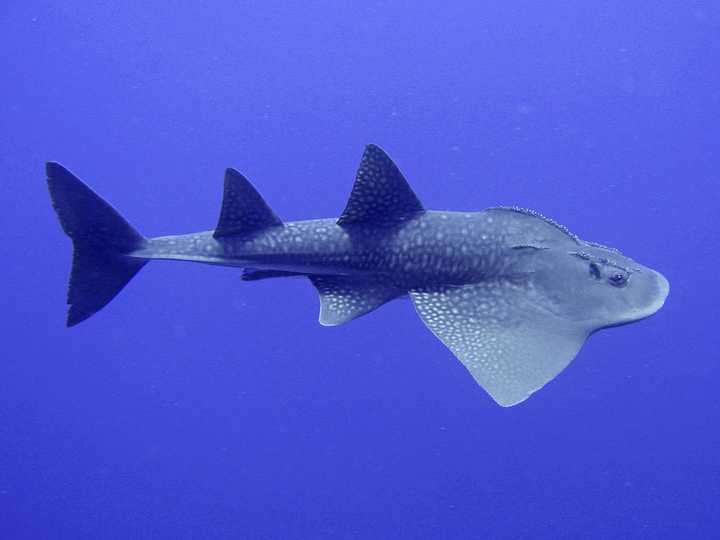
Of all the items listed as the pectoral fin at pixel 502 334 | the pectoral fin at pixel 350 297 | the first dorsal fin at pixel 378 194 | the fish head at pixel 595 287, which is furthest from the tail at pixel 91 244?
the fish head at pixel 595 287

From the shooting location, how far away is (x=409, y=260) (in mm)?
4730

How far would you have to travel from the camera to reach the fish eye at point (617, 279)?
4.59m

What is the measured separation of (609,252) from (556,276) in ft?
1.93

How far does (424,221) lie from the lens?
479 centimetres

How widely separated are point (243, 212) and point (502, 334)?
2.23m

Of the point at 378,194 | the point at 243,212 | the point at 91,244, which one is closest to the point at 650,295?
the point at 378,194

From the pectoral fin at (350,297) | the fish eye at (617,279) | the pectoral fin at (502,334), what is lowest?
the pectoral fin at (502,334)

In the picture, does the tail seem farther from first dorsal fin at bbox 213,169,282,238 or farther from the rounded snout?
the rounded snout

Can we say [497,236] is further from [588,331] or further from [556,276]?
[588,331]

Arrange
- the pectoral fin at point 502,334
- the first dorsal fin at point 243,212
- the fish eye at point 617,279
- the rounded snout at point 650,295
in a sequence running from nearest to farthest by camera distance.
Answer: the pectoral fin at point 502,334 < the rounded snout at point 650,295 < the fish eye at point 617,279 < the first dorsal fin at point 243,212

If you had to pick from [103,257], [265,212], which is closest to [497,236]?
[265,212]

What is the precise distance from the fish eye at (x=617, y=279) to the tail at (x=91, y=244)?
148 inches

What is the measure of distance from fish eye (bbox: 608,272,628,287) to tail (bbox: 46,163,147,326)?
12.4 ft

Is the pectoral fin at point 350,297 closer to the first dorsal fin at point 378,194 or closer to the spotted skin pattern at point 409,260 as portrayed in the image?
the spotted skin pattern at point 409,260
